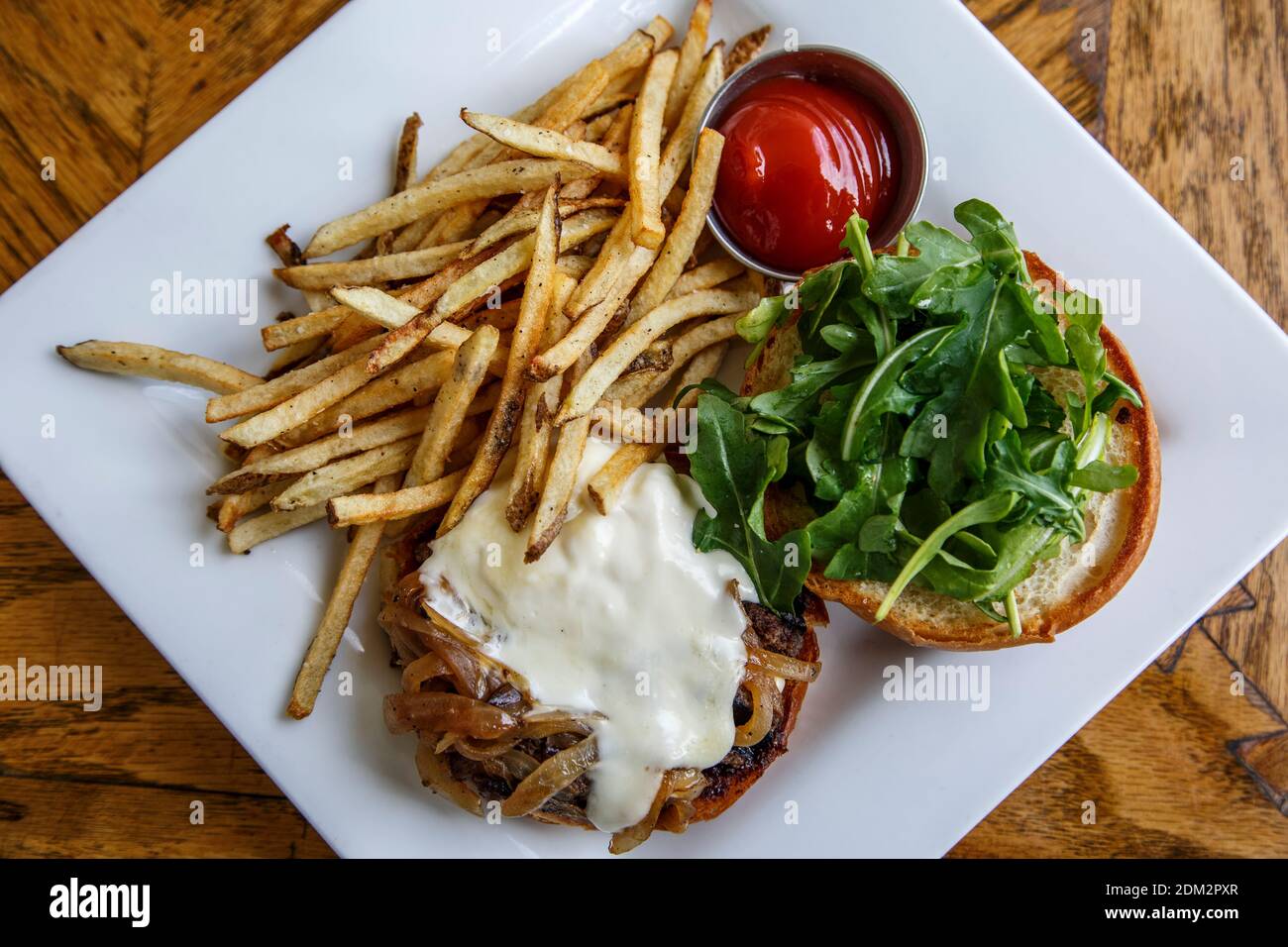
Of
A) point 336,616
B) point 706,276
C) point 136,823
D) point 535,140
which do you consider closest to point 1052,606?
point 706,276

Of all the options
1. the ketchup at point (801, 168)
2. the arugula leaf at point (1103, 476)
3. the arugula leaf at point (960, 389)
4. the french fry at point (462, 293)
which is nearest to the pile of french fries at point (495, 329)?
the french fry at point (462, 293)

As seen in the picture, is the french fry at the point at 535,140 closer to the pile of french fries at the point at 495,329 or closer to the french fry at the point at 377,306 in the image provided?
the pile of french fries at the point at 495,329

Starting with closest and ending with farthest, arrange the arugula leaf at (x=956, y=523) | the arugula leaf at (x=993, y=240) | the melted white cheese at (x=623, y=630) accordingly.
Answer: the arugula leaf at (x=956, y=523) < the arugula leaf at (x=993, y=240) < the melted white cheese at (x=623, y=630)

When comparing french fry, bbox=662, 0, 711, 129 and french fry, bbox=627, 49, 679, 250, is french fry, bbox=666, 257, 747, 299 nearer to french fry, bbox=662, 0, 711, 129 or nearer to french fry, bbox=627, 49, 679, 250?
french fry, bbox=627, 49, 679, 250

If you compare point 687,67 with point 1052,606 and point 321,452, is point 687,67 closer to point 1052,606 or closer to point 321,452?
point 321,452

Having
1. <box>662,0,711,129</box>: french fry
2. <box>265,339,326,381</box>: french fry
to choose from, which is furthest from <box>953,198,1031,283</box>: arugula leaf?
<box>265,339,326,381</box>: french fry
